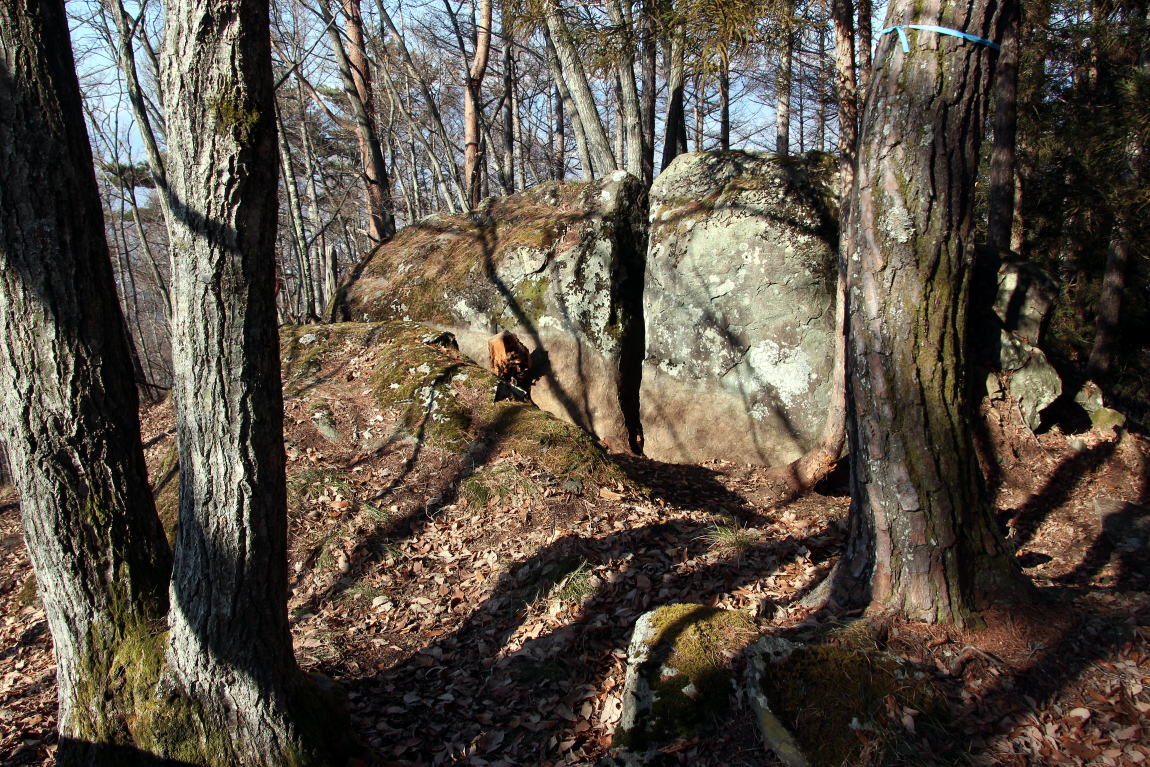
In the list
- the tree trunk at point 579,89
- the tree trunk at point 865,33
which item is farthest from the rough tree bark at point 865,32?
the tree trunk at point 579,89

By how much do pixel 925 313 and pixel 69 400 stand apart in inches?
154

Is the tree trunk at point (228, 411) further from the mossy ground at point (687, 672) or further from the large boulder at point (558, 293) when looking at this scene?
the large boulder at point (558, 293)

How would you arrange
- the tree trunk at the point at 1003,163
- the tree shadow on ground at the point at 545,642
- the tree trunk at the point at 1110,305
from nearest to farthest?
the tree shadow on ground at the point at 545,642 → the tree trunk at the point at 1003,163 → the tree trunk at the point at 1110,305

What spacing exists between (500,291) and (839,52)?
14.7ft

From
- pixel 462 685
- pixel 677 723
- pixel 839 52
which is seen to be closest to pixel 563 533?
pixel 462 685

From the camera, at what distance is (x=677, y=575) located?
15.4 ft

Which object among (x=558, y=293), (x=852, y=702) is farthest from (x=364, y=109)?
(x=852, y=702)

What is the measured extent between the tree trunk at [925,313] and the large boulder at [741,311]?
4.31m

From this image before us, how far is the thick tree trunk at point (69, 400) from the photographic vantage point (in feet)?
10.1

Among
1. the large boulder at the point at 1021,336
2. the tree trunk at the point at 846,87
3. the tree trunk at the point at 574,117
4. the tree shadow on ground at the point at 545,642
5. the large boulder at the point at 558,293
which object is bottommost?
the tree shadow on ground at the point at 545,642

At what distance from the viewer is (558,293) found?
8500 millimetres

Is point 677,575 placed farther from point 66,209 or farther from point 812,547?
point 66,209

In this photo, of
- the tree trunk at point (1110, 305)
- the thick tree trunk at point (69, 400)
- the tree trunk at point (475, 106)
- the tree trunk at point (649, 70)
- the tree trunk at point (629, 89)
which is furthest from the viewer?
the tree trunk at point (475, 106)

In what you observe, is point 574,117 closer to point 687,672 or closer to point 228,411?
point 228,411
